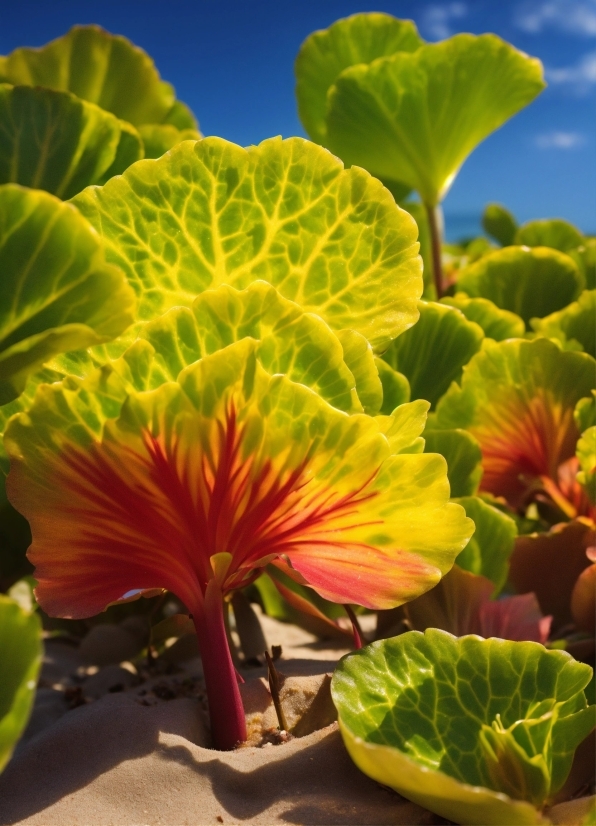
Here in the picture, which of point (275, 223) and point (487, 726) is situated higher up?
point (275, 223)

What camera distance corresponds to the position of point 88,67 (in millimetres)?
730

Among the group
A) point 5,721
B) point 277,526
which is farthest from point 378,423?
point 5,721

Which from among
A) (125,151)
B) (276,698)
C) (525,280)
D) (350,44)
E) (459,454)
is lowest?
(276,698)

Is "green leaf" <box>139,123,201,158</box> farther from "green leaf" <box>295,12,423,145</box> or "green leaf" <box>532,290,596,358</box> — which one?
"green leaf" <box>532,290,596,358</box>

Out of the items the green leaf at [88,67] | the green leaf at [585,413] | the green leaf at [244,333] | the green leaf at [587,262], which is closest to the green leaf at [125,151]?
the green leaf at [88,67]

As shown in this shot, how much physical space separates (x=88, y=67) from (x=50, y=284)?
49cm

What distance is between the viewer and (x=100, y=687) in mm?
637

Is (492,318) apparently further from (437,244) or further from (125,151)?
(125,151)

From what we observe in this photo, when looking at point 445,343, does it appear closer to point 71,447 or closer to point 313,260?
point 313,260

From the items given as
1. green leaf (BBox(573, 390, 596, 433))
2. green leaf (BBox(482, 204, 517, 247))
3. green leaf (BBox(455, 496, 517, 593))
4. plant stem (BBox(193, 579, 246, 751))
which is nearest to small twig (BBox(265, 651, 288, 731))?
plant stem (BBox(193, 579, 246, 751))

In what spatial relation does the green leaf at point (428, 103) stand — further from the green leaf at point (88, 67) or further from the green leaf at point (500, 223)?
the green leaf at point (500, 223)

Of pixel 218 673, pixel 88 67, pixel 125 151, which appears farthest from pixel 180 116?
pixel 218 673

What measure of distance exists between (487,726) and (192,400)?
214 millimetres

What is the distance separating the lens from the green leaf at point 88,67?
722 mm
